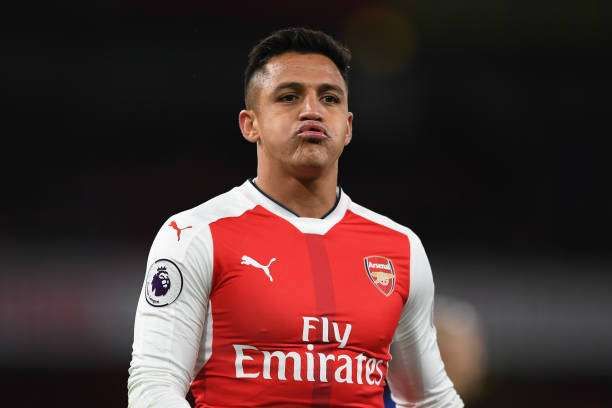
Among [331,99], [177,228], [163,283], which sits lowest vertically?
[163,283]

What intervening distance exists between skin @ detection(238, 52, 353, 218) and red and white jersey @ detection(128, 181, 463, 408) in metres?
0.07

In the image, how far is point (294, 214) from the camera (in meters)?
2.98

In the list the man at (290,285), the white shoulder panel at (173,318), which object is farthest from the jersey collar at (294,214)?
the white shoulder panel at (173,318)

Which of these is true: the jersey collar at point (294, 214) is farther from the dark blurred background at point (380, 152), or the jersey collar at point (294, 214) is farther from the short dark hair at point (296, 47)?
the dark blurred background at point (380, 152)

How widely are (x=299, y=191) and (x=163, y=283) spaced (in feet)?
1.77

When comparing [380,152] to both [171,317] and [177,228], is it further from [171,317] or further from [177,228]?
[171,317]

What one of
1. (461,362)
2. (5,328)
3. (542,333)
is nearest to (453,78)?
(542,333)

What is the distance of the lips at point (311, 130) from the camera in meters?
2.87

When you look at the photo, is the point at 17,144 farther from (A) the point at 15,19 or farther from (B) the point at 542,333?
(B) the point at 542,333

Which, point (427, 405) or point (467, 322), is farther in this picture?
point (467, 322)

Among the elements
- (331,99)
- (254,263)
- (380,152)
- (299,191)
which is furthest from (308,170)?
(380,152)

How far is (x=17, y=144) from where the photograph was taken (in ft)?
23.9

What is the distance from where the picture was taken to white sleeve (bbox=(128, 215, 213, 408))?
8.45ft

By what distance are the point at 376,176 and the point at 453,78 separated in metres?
1.01
